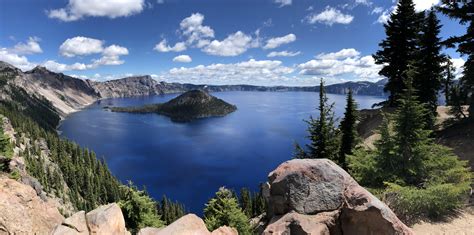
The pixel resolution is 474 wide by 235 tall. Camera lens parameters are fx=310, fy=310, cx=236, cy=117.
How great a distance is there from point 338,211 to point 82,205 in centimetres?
15994

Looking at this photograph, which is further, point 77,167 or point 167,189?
point 77,167

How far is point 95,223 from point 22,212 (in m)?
18.1

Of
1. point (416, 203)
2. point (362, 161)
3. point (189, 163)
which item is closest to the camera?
point (416, 203)

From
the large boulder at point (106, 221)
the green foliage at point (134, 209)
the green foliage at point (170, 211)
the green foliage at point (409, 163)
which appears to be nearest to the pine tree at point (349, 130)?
the green foliage at point (409, 163)

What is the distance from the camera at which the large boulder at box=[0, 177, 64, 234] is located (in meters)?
28.3

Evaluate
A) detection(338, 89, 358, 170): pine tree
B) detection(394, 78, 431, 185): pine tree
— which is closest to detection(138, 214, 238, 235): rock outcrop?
detection(394, 78, 431, 185): pine tree

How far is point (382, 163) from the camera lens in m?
26.1

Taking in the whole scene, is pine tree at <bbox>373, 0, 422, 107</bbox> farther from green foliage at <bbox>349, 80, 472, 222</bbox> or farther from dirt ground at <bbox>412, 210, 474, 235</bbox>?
dirt ground at <bbox>412, 210, 474, 235</bbox>

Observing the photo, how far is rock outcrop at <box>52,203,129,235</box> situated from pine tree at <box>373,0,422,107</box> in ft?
133

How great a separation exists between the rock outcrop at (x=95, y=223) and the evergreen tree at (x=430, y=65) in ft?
125

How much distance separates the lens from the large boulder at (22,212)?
28.3m

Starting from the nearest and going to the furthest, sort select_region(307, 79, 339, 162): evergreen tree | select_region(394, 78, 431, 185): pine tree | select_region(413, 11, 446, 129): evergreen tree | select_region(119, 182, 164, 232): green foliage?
1. select_region(394, 78, 431, 185): pine tree
2. select_region(119, 182, 164, 232): green foliage
3. select_region(307, 79, 339, 162): evergreen tree
4. select_region(413, 11, 446, 129): evergreen tree

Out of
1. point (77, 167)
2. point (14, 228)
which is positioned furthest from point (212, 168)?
point (14, 228)

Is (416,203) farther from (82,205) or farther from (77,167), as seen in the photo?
(77,167)
